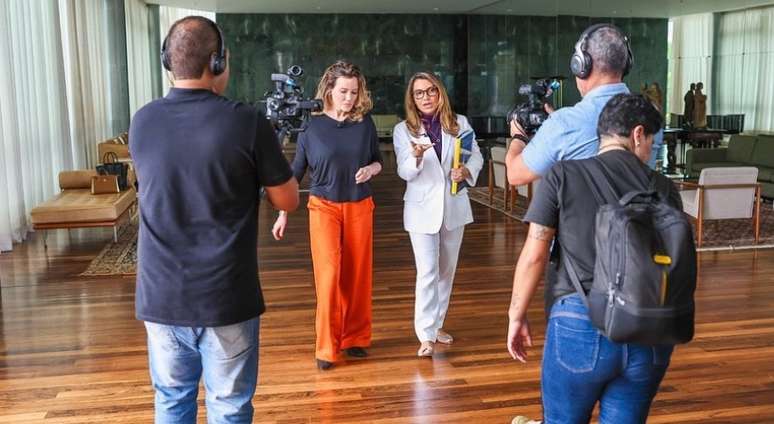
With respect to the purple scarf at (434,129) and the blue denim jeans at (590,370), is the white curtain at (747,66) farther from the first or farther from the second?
the blue denim jeans at (590,370)

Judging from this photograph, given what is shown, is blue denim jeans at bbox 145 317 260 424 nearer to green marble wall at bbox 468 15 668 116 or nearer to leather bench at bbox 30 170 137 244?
leather bench at bbox 30 170 137 244

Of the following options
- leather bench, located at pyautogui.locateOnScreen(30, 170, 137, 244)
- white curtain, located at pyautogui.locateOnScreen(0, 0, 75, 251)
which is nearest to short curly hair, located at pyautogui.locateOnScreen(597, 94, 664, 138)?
leather bench, located at pyautogui.locateOnScreen(30, 170, 137, 244)

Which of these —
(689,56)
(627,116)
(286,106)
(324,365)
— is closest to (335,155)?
(286,106)

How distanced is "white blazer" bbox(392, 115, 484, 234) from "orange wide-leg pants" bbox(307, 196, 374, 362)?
258 mm

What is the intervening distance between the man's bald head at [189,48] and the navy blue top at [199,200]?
2.4 inches

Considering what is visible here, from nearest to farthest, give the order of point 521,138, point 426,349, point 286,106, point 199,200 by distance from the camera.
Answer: point 199,200 → point 521,138 → point 286,106 → point 426,349

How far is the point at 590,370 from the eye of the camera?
82.4 inches

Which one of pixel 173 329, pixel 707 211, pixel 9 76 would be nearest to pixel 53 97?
pixel 9 76

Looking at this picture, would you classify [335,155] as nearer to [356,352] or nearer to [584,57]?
[356,352]

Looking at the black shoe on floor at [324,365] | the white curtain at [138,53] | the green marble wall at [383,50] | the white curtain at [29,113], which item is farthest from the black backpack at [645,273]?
the green marble wall at [383,50]

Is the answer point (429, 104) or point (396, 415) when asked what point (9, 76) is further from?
point (396, 415)

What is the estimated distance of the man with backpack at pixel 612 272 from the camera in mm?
1916

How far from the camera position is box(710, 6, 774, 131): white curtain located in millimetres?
12719

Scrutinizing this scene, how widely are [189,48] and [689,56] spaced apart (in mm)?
13058
